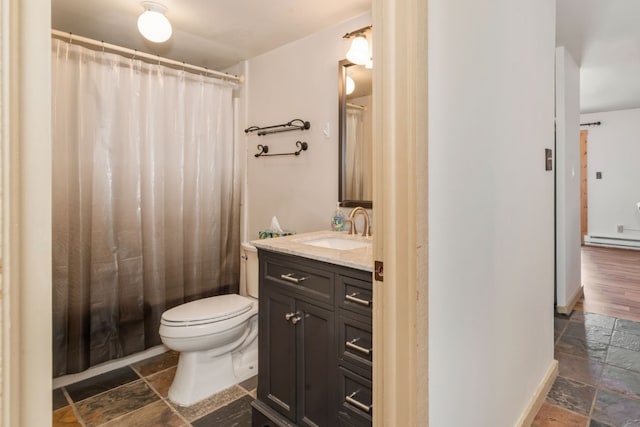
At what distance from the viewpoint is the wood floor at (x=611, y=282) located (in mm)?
3184

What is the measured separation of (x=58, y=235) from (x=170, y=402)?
3.67 ft

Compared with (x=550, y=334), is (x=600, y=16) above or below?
above

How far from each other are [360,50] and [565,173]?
215 cm

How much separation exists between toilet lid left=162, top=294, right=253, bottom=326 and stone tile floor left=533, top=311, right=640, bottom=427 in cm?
159

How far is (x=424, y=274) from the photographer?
98 centimetres

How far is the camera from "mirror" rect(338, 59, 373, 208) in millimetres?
2164

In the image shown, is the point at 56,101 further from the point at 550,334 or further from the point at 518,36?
the point at 550,334

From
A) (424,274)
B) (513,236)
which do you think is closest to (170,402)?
(424,274)

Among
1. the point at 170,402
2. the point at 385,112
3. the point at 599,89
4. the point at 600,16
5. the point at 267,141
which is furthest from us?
the point at 599,89

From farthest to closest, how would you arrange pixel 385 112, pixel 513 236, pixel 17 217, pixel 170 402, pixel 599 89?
pixel 599 89, pixel 170 402, pixel 513 236, pixel 385 112, pixel 17 217

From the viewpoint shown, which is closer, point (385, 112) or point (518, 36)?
point (385, 112)

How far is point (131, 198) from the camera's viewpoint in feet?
7.67

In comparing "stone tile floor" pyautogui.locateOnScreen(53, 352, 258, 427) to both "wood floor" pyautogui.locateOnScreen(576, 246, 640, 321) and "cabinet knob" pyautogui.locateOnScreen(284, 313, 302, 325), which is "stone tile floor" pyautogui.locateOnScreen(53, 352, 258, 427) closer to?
"cabinet knob" pyautogui.locateOnScreen(284, 313, 302, 325)

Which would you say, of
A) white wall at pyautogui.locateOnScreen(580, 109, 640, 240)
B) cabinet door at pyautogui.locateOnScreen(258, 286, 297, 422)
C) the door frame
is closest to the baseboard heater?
white wall at pyautogui.locateOnScreen(580, 109, 640, 240)
